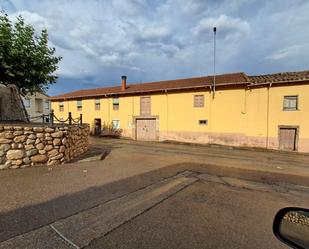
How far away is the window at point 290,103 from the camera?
1505cm

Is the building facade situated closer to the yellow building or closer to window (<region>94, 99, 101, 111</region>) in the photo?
window (<region>94, 99, 101, 111</region>)

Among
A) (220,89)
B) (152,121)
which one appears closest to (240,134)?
(220,89)

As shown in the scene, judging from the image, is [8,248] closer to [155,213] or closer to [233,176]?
[155,213]

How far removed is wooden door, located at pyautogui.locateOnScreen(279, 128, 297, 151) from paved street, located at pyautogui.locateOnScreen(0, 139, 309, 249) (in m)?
9.98

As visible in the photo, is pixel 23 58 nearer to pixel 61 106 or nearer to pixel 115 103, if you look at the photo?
pixel 115 103

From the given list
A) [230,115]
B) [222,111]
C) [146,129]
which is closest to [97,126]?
[146,129]

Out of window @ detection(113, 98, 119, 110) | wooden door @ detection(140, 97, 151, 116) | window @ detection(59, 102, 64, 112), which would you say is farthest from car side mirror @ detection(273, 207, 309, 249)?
window @ detection(59, 102, 64, 112)

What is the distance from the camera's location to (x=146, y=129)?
70.1 ft

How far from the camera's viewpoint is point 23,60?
10.7m

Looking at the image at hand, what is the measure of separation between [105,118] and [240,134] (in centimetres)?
1548

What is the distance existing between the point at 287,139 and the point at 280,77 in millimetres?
5148

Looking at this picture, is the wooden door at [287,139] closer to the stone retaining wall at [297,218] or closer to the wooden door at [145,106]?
the wooden door at [145,106]

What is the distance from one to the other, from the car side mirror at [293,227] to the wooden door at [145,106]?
775 inches

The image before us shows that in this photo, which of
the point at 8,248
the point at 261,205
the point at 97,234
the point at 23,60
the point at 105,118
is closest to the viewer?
the point at 8,248
